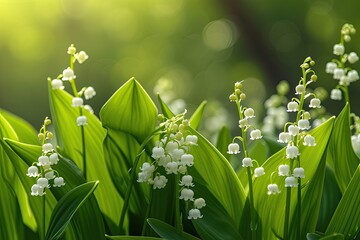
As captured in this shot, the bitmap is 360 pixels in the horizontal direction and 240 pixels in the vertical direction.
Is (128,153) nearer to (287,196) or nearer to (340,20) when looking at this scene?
(287,196)

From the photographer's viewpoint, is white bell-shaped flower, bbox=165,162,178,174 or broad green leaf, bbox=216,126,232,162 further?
broad green leaf, bbox=216,126,232,162

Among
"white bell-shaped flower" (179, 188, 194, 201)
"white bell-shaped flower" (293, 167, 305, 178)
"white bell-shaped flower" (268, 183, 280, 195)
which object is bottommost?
"white bell-shaped flower" (268, 183, 280, 195)

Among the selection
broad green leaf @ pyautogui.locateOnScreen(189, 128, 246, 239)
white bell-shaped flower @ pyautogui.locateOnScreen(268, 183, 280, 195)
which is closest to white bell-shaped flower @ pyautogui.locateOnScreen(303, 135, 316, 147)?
white bell-shaped flower @ pyautogui.locateOnScreen(268, 183, 280, 195)

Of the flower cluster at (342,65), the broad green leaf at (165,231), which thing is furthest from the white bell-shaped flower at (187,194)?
the flower cluster at (342,65)

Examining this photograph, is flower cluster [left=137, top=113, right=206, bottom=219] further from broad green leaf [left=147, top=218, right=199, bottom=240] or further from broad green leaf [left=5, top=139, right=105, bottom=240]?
broad green leaf [left=5, top=139, right=105, bottom=240]

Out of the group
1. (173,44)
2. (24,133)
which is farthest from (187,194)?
(173,44)

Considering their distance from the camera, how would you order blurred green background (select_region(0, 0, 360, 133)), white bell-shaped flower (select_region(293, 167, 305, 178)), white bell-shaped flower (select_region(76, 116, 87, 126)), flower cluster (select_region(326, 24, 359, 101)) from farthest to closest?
blurred green background (select_region(0, 0, 360, 133)) → flower cluster (select_region(326, 24, 359, 101)) → white bell-shaped flower (select_region(76, 116, 87, 126)) → white bell-shaped flower (select_region(293, 167, 305, 178))

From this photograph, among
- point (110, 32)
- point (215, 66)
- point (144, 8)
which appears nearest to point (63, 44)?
point (110, 32)

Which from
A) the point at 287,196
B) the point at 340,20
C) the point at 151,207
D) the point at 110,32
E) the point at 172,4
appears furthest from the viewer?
the point at 110,32
